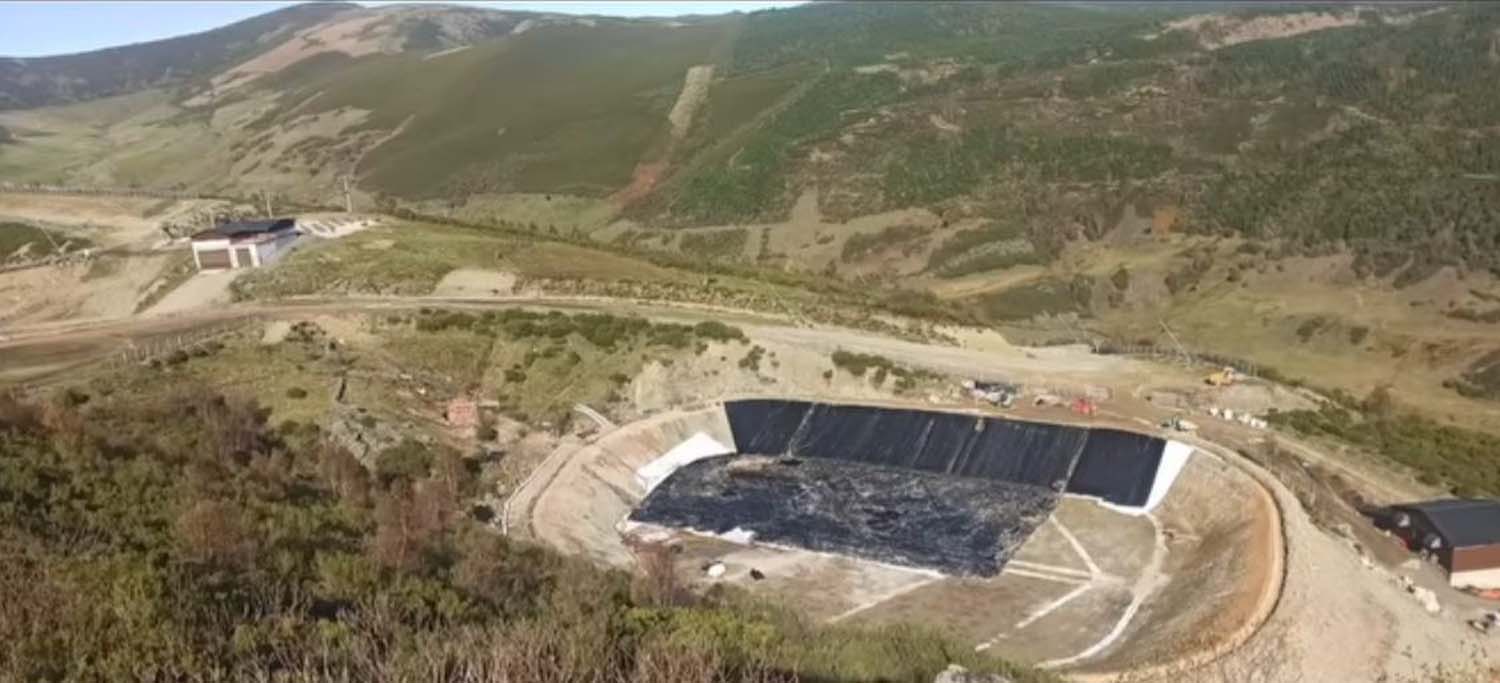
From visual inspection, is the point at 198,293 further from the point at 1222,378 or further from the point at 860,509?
the point at 1222,378

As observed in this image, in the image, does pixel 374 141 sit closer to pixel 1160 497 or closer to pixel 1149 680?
pixel 1160 497

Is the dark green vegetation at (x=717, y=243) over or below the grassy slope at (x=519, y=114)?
below

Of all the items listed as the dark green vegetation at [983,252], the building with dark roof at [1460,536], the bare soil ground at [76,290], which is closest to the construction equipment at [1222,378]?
the building with dark roof at [1460,536]

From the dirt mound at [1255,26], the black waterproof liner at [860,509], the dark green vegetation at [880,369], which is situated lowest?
the black waterproof liner at [860,509]

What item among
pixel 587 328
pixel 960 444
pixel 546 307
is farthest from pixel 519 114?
pixel 960 444

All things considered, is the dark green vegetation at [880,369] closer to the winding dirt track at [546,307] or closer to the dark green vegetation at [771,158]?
the winding dirt track at [546,307]

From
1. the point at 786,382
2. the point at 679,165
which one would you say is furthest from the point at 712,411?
the point at 679,165

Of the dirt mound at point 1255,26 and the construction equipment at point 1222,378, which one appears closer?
the construction equipment at point 1222,378

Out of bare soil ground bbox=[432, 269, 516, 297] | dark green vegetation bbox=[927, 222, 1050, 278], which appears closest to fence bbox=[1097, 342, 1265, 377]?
bare soil ground bbox=[432, 269, 516, 297]
